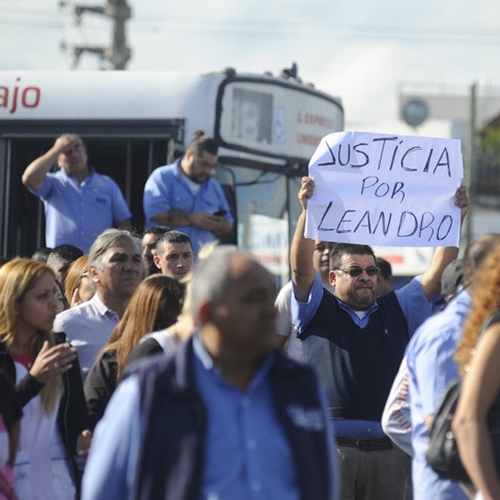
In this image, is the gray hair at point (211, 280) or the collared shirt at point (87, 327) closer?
the gray hair at point (211, 280)

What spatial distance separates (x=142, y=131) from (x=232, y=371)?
23.3 ft

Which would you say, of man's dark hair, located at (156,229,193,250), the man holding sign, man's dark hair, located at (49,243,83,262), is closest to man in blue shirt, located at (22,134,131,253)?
man's dark hair, located at (49,243,83,262)

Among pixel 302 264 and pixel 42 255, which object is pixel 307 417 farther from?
pixel 42 255

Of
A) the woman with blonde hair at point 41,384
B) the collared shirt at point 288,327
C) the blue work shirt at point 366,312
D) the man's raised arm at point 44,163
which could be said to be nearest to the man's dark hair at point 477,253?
the woman with blonde hair at point 41,384

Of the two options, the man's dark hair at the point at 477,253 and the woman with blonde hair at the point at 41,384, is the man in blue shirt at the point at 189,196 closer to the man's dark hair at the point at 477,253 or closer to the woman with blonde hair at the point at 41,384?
the woman with blonde hair at the point at 41,384

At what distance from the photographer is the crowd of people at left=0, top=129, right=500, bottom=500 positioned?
3295 millimetres

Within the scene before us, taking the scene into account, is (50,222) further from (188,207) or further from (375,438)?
(375,438)

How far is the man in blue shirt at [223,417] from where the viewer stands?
326 cm

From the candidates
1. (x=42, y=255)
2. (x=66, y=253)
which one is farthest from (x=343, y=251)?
(x=42, y=255)

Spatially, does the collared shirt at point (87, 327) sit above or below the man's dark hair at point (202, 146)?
below

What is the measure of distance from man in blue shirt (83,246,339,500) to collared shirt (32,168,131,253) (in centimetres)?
626

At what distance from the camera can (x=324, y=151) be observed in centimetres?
695

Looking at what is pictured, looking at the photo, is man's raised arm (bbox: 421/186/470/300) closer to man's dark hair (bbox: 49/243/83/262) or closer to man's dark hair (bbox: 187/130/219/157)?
man's dark hair (bbox: 49/243/83/262)

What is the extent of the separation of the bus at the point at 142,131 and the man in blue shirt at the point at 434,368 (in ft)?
18.7
